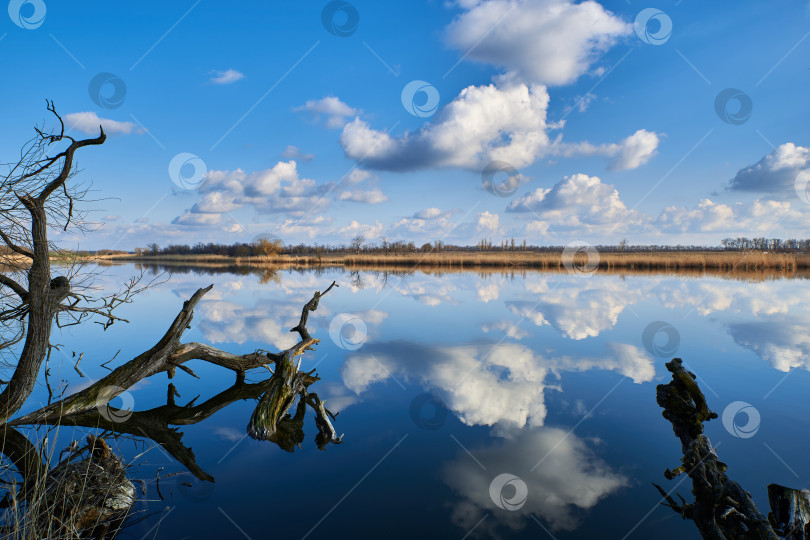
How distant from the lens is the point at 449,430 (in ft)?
22.3

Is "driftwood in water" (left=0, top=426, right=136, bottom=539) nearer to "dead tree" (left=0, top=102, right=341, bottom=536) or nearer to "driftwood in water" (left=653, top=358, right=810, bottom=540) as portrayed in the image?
"dead tree" (left=0, top=102, right=341, bottom=536)

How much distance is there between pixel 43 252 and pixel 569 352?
11.6 meters

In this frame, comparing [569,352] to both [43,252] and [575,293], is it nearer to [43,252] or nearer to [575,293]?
[43,252]

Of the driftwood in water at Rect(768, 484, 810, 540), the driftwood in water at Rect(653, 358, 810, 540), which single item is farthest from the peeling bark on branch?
the driftwood in water at Rect(768, 484, 810, 540)

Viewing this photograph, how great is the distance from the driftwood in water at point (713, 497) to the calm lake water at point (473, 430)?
0.93 feet

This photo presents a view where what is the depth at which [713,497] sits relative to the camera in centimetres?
434

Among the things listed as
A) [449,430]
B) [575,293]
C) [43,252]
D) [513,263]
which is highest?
[513,263]

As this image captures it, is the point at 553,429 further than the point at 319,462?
Yes

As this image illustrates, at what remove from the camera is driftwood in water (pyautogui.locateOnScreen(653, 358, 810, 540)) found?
3607 mm

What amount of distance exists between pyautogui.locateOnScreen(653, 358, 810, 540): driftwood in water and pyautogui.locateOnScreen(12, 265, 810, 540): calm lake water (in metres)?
0.28

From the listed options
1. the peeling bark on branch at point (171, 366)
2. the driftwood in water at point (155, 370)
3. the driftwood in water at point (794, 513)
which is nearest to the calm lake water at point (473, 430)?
the peeling bark on branch at point (171, 366)

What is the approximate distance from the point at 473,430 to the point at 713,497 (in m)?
3.24

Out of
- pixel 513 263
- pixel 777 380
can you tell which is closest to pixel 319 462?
pixel 777 380

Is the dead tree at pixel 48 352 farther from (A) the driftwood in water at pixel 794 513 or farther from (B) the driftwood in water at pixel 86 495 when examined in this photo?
(A) the driftwood in water at pixel 794 513
